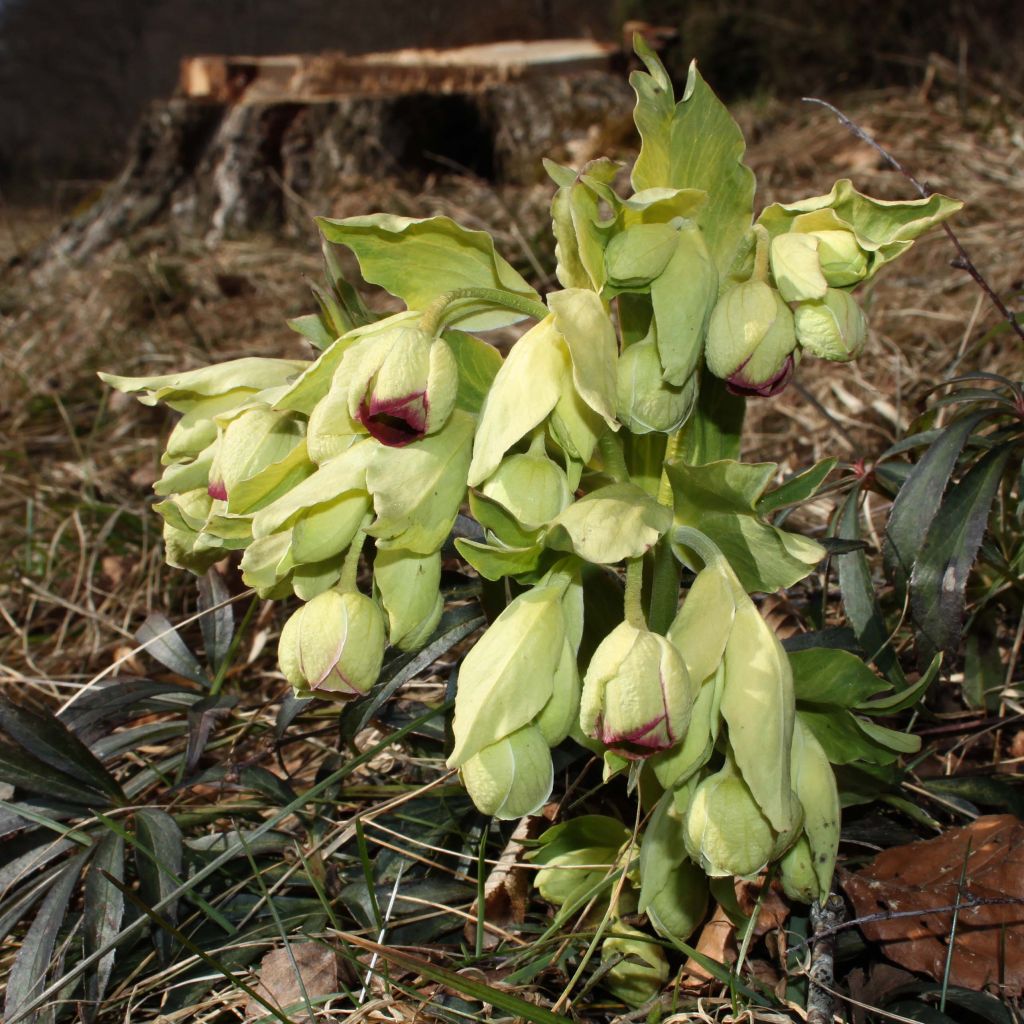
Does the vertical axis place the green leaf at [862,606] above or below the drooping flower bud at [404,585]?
below

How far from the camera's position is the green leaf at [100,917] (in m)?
0.75

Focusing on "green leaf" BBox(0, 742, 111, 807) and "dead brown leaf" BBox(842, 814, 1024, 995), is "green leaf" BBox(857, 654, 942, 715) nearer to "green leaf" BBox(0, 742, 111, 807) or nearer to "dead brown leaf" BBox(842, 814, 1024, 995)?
"dead brown leaf" BBox(842, 814, 1024, 995)

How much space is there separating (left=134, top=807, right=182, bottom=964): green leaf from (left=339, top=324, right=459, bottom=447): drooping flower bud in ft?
1.28

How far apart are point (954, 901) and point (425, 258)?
596 mm

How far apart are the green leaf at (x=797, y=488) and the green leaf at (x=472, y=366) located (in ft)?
0.66

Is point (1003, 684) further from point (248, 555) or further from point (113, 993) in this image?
point (113, 993)

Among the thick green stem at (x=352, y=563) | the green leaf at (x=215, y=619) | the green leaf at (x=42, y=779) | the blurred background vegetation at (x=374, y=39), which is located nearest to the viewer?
the thick green stem at (x=352, y=563)

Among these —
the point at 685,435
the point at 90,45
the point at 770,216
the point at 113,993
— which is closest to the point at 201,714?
the point at 113,993

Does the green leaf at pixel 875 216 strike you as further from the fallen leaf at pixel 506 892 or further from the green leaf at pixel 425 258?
the fallen leaf at pixel 506 892

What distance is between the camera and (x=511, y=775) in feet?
1.97

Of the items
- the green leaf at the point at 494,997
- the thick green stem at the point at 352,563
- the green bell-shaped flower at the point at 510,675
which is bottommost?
the green leaf at the point at 494,997

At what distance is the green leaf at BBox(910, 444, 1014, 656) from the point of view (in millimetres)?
796

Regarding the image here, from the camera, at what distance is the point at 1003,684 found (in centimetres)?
92

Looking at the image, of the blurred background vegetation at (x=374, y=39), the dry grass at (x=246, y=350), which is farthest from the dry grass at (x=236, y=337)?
the blurred background vegetation at (x=374, y=39)
